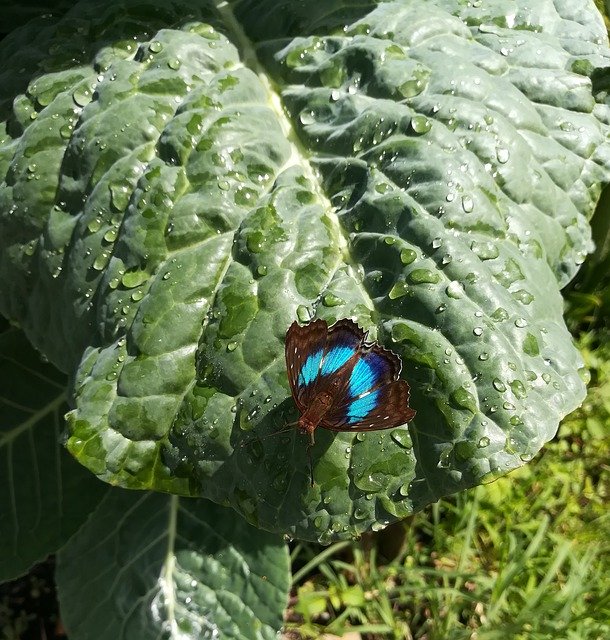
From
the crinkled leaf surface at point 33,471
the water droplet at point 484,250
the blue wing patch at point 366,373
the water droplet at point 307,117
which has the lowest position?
the crinkled leaf surface at point 33,471

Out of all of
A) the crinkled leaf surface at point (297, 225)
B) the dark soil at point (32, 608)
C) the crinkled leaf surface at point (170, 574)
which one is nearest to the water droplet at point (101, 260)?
the crinkled leaf surface at point (297, 225)

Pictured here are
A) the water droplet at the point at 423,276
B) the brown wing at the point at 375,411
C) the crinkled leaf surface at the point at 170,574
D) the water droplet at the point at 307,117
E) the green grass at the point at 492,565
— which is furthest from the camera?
the green grass at the point at 492,565

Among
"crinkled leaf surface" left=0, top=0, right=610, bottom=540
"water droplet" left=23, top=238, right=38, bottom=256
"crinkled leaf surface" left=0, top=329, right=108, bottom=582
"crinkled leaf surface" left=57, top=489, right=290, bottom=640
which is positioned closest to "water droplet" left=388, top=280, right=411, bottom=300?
"crinkled leaf surface" left=0, top=0, right=610, bottom=540

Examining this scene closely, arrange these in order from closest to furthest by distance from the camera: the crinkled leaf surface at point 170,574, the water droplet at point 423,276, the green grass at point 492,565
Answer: the water droplet at point 423,276 < the crinkled leaf surface at point 170,574 < the green grass at point 492,565

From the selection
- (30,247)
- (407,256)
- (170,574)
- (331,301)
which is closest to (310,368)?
(331,301)

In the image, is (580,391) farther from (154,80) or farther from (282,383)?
(154,80)

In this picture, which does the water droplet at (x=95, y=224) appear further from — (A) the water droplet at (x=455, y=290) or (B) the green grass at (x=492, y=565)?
(B) the green grass at (x=492, y=565)

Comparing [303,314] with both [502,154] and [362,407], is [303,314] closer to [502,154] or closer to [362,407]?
[362,407]

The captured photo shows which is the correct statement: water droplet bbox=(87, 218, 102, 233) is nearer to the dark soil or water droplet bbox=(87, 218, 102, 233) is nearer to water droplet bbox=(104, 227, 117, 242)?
water droplet bbox=(104, 227, 117, 242)
